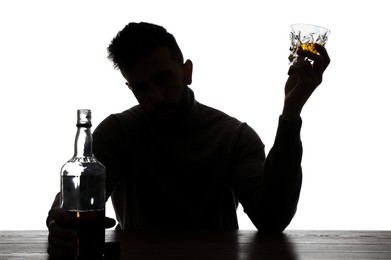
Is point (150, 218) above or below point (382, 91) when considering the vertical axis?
below

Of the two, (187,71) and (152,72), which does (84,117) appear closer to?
(152,72)

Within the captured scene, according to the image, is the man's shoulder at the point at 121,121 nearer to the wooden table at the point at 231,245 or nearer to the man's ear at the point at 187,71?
the man's ear at the point at 187,71

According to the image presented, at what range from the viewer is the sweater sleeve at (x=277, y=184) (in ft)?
4.50

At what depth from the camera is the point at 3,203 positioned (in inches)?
148

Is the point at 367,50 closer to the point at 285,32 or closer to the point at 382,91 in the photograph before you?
the point at 382,91

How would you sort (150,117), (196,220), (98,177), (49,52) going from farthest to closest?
(49,52) → (150,117) → (196,220) → (98,177)

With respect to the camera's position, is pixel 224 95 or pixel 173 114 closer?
pixel 173 114

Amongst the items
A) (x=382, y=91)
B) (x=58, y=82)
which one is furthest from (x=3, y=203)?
(x=382, y=91)

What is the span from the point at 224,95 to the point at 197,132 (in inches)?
76.8

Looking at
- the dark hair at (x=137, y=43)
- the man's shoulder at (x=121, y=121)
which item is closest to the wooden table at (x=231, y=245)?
the man's shoulder at (x=121, y=121)

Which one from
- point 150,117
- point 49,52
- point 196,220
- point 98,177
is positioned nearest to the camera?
point 98,177

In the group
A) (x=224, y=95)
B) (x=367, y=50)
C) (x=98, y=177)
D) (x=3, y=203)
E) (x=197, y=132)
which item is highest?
(x=367, y=50)

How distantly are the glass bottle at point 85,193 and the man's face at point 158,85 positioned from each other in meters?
0.76

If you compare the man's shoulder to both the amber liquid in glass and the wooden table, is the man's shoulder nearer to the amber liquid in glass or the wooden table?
the wooden table
